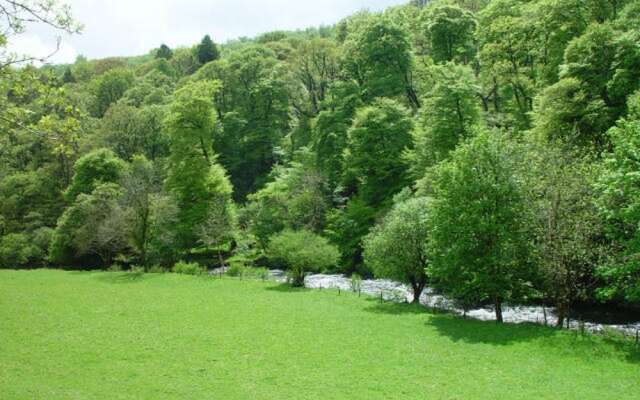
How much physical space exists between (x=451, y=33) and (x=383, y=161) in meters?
20.9

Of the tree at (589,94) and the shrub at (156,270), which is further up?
the tree at (589,94)

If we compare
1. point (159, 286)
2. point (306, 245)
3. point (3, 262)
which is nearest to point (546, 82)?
point (306, 245)

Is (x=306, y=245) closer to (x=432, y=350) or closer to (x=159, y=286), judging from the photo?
(x=159, y=286)

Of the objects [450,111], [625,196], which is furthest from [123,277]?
[625,196]

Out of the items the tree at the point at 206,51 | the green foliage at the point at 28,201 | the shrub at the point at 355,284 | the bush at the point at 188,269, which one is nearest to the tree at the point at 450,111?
the shrub at the point at 355,284

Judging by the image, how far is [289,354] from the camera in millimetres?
21953

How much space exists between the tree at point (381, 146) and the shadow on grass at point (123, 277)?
23.3m

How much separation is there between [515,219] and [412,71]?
3820 centimetres

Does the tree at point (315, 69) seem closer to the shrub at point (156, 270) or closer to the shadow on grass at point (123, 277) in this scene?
the shrub at point (156, 270)

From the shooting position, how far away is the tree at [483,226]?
2553 centimetres

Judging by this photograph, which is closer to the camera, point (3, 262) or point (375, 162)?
point (375, 162)

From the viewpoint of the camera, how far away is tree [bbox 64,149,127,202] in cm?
6244

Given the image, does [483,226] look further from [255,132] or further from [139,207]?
[255,132]

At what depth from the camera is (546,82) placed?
135 ft
